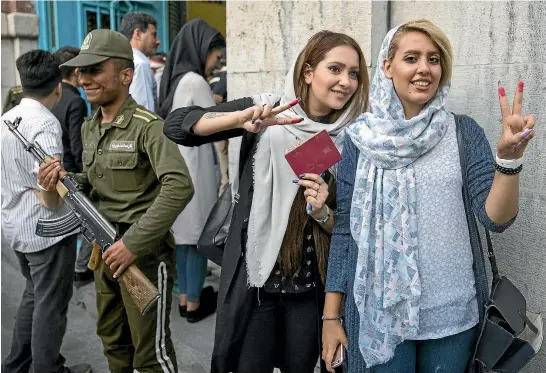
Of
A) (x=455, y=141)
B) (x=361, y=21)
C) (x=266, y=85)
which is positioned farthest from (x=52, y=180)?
(x=455, y=141)

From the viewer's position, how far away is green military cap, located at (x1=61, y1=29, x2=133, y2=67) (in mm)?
2473

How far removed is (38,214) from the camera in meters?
3.07

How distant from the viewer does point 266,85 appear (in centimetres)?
338

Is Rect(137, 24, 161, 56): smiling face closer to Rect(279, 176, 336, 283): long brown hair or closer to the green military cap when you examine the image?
the green military cap

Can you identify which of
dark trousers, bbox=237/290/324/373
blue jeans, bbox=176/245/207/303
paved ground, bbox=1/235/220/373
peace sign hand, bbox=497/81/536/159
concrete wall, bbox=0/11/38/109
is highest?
concrete wall, bbox=0/11/38/109

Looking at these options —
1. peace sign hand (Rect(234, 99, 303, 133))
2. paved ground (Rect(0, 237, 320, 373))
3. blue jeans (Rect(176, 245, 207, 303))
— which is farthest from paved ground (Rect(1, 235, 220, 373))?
peace sign hand (Rect(234, 99, 303, 133))

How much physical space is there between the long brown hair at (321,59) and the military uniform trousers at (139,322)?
104 centimetres

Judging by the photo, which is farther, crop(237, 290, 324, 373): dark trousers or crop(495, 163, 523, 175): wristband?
crop(237, 290, 324, 373): dark trousers

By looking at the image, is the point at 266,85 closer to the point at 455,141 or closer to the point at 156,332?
the point at 156,332

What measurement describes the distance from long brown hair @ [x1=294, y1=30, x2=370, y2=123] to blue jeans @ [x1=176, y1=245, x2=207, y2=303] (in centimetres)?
203

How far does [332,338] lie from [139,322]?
3.31 ft

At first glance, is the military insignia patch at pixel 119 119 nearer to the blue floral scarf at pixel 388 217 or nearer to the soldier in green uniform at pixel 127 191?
the soldier in green uniform at pixel 127 191

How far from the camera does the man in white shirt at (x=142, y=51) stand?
4195 mm

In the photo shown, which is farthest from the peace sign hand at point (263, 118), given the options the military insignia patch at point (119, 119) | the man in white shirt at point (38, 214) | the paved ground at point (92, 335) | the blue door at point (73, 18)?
the blue door at point (73, 18)
